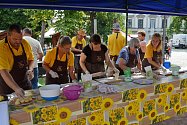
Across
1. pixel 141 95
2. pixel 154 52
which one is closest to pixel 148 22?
pixel 154 52

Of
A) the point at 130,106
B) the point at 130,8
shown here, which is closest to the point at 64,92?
the point at 130,106

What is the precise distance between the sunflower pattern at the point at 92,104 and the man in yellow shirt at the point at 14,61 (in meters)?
0.58

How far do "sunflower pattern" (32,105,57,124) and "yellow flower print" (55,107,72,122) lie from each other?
0.12 ft

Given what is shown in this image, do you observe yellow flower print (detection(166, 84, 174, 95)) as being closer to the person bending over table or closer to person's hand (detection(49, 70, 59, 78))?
the person bending over table

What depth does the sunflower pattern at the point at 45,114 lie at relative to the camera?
5.97 feet

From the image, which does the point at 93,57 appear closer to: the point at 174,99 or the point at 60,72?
the point at 60,72

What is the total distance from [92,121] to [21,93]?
0.70 meters

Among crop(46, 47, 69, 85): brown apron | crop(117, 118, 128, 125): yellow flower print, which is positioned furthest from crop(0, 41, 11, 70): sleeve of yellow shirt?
crop(117, 118, 128, 125): yellow flower print

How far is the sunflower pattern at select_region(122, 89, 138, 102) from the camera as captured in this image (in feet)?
7.56

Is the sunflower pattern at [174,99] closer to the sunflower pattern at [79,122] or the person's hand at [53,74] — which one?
the sunflower pattern at [79,122]

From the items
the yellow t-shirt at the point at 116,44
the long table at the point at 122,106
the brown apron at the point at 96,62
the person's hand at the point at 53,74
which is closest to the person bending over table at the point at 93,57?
the brown apron at the point at 96,62

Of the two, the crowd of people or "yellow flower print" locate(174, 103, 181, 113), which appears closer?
the crowd of people

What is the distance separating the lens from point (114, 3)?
4.07 metres

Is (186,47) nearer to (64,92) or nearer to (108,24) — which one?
(108,24)
